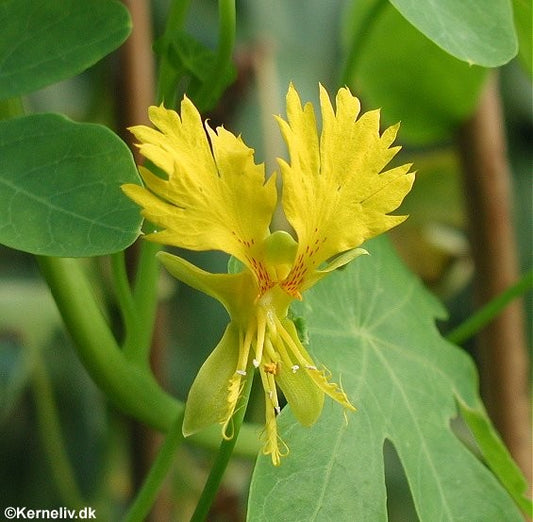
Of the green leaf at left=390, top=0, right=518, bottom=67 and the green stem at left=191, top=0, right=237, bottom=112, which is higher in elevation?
the green leaf at left=390, top=0, right=518, bottom=67

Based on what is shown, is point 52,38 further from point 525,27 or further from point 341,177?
point 525,27

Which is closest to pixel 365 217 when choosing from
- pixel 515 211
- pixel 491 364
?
pixel 491 364

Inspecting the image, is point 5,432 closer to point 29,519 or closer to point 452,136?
point 29,519

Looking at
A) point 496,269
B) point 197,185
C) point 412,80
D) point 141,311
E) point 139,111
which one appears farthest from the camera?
point 412,80

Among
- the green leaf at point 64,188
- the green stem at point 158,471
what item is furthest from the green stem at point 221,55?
the green stem at point 158,471

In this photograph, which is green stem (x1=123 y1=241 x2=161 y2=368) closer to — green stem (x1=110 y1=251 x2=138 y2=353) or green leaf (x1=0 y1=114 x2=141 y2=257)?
green stem (x1=110 y1=251 x2=138 y2=353)

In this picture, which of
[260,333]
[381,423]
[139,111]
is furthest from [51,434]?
[260,333]

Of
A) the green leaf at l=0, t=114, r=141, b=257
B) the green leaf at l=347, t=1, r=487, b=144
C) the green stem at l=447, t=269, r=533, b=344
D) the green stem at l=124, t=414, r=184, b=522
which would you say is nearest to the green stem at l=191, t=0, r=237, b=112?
the green leaf at l=0, t=114, r=141, b=257
